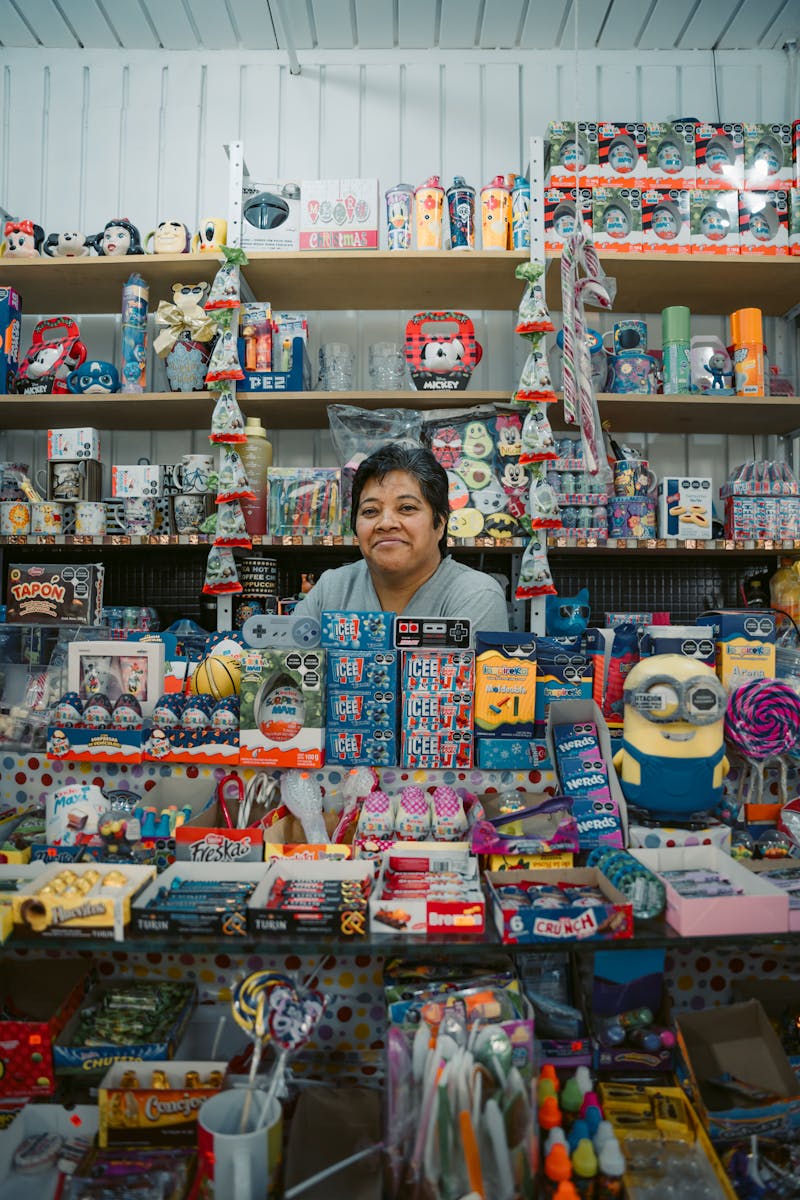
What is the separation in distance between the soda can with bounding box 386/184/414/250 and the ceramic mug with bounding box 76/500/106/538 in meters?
1.59

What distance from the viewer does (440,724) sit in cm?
151

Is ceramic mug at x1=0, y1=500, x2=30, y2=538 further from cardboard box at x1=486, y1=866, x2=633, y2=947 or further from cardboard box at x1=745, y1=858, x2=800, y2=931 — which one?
cardboard box at x1=745, y1=858, x2=800, y2=931

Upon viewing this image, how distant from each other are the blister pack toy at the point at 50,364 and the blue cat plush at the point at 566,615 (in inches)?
86.4

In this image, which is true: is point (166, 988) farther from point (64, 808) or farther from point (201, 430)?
point (201, 430)

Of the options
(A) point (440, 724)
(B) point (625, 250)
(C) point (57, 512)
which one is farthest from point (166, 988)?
(B) point (625, 250)

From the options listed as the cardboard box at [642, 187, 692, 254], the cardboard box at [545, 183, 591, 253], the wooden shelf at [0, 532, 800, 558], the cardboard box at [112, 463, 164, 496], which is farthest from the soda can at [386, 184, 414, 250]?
the cardboard box at [112, 463, 164, 496]

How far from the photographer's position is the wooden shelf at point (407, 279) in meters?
Result: 3.16

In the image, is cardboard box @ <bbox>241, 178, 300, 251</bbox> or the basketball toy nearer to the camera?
the basketball toy

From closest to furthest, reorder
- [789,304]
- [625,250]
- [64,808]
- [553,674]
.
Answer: [64,808] → [553,674] → [625,250] → [789,304]

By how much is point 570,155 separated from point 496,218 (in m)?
0.40

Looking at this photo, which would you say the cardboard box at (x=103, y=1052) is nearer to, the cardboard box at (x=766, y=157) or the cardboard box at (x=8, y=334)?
the cardboard box at (x=8, y=334)

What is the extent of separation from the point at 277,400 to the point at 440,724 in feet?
6.71

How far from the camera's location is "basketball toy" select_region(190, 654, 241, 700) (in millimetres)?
1678

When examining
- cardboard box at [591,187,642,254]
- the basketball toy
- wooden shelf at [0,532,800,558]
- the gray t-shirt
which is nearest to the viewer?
the basketball toy
